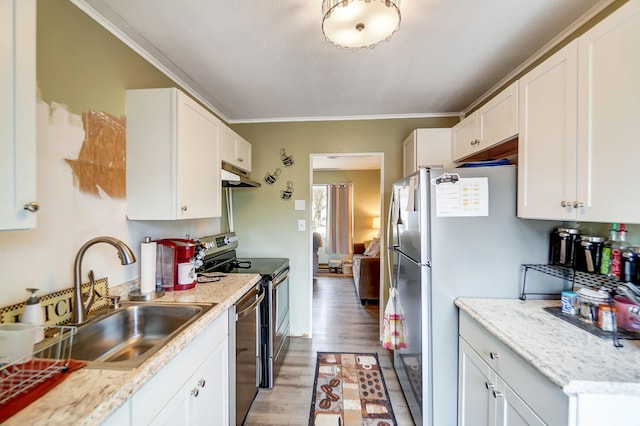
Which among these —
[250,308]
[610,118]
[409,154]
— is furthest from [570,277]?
[250,308]

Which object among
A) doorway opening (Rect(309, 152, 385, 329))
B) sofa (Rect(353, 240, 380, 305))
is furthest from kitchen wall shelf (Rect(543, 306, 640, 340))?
doorway opening (Rect(309, 152, 385, 329))

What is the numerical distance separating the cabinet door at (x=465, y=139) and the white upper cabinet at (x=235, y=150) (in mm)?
2002

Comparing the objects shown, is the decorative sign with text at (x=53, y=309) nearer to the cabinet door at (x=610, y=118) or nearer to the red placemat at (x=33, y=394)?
the red placemat at (x=33, y=394)

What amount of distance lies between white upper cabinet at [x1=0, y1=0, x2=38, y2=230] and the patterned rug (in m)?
1.93

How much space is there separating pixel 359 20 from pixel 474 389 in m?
1.88

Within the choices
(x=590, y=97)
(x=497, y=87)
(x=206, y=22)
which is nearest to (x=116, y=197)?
(x=206, y=22)

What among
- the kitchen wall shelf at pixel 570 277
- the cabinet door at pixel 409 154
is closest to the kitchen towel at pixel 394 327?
the kitchen wall shelf at pixel 570 277

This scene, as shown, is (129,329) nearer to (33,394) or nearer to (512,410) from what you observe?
(33,394)

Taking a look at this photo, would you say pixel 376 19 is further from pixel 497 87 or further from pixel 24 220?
pixel 497 87

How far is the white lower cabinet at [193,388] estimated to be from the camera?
0.86 meters

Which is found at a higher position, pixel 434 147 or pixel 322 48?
pixel 322 48

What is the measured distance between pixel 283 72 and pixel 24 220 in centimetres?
175

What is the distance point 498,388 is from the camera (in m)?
1.13

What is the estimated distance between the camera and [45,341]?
3.20ft
